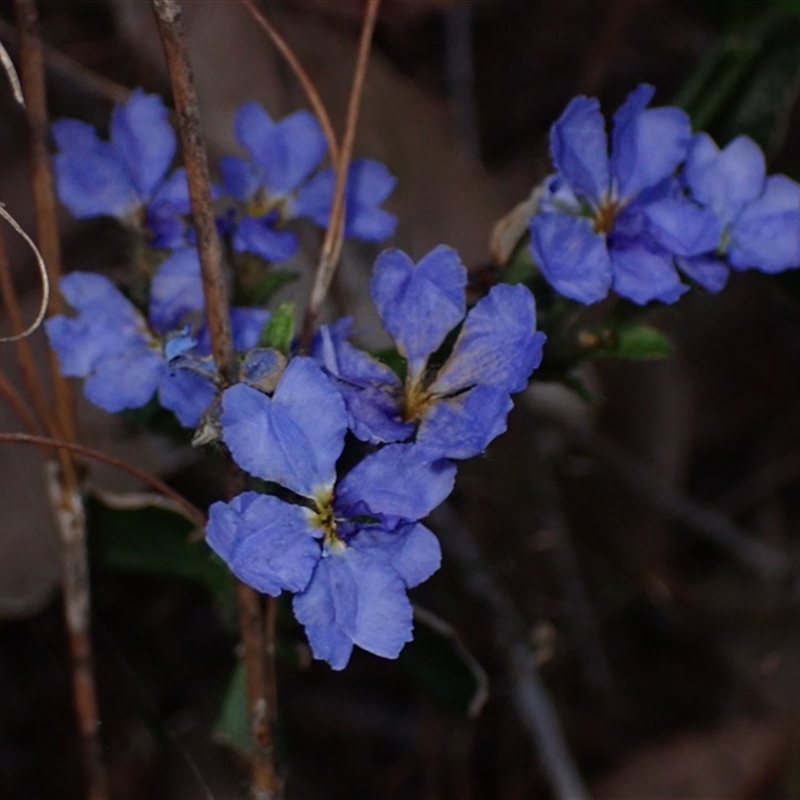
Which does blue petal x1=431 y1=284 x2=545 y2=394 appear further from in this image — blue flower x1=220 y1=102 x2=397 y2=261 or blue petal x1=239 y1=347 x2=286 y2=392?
blue flower x1=220 y1=102 x2=397 y2=261

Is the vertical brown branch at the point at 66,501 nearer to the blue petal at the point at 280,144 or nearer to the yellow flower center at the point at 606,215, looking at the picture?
the blue petal at the point at 280,144

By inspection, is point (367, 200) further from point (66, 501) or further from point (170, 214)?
point (66, 501)

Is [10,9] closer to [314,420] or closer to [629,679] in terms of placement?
[314,420]

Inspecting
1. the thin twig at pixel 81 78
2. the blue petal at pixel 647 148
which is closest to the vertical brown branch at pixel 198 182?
the blue petal at pixel 647 148

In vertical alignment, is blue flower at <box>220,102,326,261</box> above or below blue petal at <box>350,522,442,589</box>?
above

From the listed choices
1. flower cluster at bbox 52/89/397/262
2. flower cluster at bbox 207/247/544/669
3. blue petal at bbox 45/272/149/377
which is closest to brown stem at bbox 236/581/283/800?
flower cluster at bbox 207/247/544/669

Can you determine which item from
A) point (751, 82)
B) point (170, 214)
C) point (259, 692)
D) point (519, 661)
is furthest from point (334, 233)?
point (519, 661)
